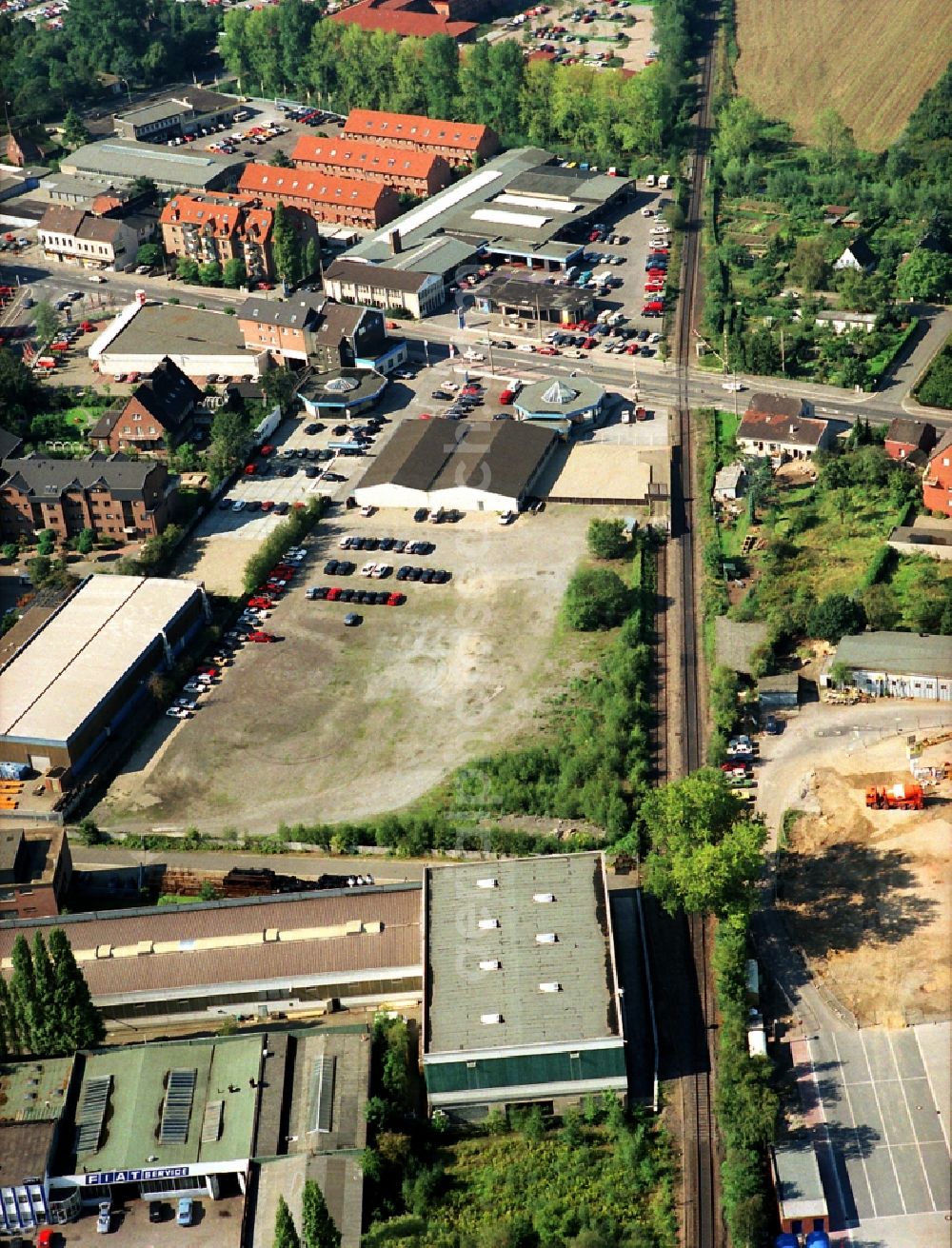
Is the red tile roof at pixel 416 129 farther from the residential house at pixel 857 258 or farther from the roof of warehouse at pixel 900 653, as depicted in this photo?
the roof of warehouse at pixel 900 653

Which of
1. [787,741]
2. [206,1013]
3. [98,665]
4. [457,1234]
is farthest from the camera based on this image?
[98,665]

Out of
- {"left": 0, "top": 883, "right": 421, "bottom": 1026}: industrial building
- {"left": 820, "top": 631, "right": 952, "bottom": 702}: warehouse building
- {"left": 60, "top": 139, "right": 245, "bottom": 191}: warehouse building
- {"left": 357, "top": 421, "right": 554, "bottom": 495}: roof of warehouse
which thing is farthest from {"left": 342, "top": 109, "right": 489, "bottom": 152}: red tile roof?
A: {"left": 0, "top": 883, "right": 421, "bottom": 1026}: industrial building

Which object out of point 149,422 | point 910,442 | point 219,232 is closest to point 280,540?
point 149,422

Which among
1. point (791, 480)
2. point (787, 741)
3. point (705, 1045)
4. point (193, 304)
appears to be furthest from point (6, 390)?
point (705, 1045)

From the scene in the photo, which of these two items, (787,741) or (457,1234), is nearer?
(457,1234)

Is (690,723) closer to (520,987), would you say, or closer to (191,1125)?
(520,987)

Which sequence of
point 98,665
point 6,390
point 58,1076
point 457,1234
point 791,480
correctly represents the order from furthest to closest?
point 6,390 → point 791,480 → point 98,665 → point 58,1076 → point 457,1234

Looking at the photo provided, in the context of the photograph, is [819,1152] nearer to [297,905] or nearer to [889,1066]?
[889,1066]
